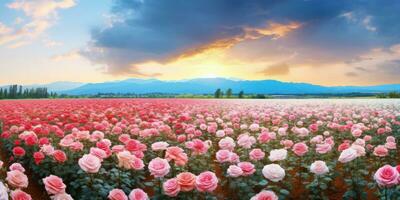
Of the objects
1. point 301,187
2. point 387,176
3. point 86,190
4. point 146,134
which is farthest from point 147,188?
point 387,176

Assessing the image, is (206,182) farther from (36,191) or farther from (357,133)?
(357,133)

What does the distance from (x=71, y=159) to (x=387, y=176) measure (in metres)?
4.10

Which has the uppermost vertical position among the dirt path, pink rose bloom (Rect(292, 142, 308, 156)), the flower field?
pink rose bloom (Rect(292, 142, 308, 156))

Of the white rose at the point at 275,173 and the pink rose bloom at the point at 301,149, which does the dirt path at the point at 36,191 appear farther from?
the pink rose bloom at the point at 301,149

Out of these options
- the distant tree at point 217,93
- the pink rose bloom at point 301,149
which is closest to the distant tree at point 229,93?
the distant tree at point 217,93

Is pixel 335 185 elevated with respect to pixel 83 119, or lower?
lower

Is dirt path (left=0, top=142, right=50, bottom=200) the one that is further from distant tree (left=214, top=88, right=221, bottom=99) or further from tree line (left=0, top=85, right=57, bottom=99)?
tree line (left=0, top=85, right=57, bottom=99)

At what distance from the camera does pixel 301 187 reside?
212 inches

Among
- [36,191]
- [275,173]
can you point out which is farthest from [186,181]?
[36,191]

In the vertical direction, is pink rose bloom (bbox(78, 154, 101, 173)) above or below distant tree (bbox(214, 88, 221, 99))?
below

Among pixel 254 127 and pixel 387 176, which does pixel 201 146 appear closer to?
pixel 387 176

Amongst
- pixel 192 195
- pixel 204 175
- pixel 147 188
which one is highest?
pixel 204 175

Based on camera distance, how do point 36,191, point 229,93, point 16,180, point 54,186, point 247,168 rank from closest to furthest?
point 54,186 < point 16,180 < point 247,168 < point 36,191 < point 229,93

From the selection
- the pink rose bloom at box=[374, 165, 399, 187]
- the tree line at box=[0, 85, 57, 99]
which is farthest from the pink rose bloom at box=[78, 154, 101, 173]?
the tree line at box=[0, 85, 57, 99]
